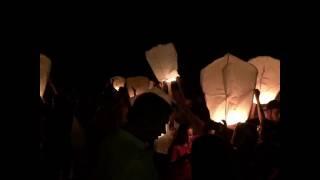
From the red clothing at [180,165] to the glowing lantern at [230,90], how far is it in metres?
0.59

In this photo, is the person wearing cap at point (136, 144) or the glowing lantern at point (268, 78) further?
the glowing lantern at point (268, 78)

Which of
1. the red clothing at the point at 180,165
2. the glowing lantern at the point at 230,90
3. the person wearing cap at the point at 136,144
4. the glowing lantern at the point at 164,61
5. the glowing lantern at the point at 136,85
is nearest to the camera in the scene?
the person wearing cap at the point at 136,144

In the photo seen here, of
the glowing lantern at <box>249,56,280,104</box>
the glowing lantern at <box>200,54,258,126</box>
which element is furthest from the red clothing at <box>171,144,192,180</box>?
the glowing lantern at <box>249,56,280,104</box>

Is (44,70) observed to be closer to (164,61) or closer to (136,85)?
(164,61)

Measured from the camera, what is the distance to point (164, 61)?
532cm

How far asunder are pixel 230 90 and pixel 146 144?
1.66m

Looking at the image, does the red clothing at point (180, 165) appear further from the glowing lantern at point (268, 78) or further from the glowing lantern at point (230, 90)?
the glowing lantern at point (268, 78)

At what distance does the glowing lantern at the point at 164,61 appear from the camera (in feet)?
17.4

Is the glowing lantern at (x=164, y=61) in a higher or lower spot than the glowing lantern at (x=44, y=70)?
higher

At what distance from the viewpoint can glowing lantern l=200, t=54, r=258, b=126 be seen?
4070 millimetres

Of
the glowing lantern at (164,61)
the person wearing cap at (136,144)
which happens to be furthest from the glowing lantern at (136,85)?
the person wearing cap at (136,144)

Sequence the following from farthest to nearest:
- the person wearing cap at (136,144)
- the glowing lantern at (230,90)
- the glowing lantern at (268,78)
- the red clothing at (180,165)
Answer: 1. the glowing lantern at (268,78)
2. the red clothing at (180,165)
3. the glowing lantern at (230,90)
4. the person wearing cap at (136,144)
